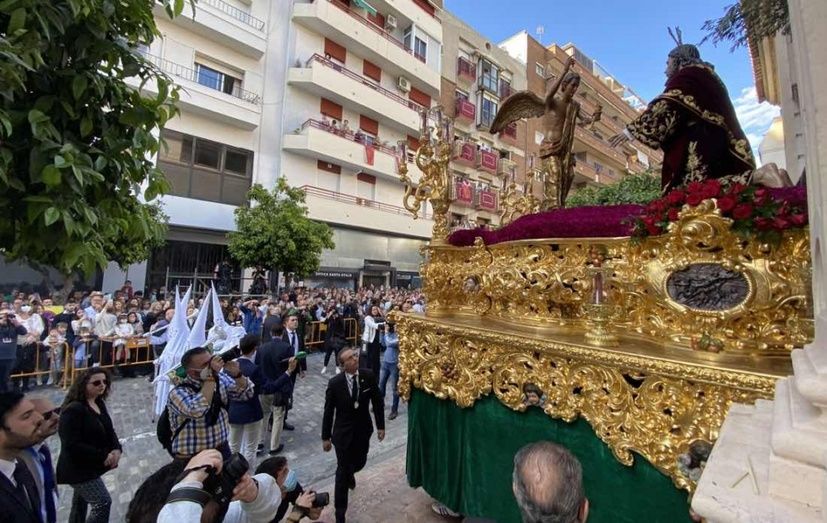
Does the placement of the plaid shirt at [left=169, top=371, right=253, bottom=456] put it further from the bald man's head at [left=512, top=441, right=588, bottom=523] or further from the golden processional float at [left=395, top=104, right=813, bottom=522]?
the bald man's head at [left=512, top=441, right=588, bottom=523]

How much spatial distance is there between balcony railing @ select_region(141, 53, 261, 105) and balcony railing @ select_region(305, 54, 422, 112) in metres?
3.39

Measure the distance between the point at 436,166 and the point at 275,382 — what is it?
3.62 metres

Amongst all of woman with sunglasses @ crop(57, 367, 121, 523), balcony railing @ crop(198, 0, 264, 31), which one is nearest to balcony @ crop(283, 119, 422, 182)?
balcony railing @ crop(198, 0, 264, 31)

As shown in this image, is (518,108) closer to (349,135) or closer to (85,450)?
(85,450)

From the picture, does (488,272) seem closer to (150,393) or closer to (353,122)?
(150,393)

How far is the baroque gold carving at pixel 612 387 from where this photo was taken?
7.79 feet

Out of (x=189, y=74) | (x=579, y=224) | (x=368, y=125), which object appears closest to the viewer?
(x=579, y=224)

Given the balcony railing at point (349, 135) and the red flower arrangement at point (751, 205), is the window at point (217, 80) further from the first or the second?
the red flower arrangement at point (751, 205)

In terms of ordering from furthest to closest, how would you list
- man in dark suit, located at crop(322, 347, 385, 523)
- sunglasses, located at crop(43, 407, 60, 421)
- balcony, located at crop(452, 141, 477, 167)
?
balcony, located at crop(452, 141, 477, 167) < man in dark suit, located at crop(322, 347, 385, 523) < sunglasses, located at crop(43, 407, 60, 421)

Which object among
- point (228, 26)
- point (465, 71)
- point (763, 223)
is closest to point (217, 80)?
point (228, 26)

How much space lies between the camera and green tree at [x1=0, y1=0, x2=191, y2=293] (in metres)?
1.79

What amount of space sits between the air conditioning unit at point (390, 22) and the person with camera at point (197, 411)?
2558cm

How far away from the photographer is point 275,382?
571 centimetres

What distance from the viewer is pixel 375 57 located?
2319cm
